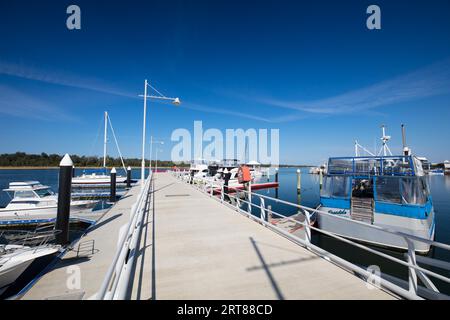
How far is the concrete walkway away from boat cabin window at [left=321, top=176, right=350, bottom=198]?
301 inches

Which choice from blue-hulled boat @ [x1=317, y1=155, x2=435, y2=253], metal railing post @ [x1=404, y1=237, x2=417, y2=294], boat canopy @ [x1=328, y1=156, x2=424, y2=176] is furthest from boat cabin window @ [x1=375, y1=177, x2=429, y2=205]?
metal railing post @ [x1=404, y1=237, x2=417, y2=294]

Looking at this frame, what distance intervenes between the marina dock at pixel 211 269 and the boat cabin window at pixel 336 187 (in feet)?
23.5

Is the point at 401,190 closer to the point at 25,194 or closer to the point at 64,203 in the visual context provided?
the point at 64,203

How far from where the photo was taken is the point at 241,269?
4.11 metres

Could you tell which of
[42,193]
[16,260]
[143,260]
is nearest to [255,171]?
[42,193]

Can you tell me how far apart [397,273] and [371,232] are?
6.38 feet

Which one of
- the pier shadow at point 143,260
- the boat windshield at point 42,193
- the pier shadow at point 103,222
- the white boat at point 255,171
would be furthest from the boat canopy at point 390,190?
the white boat at point 255,171

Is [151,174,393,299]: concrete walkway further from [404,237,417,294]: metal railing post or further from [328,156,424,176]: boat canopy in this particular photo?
[328,156,424,176]: boat canopy

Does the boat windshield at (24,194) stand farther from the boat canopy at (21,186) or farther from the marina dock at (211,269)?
the marina dock at (211,269)

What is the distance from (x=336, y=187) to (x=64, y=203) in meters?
13.1

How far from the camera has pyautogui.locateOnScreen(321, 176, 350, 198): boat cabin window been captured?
1211 centimetres
